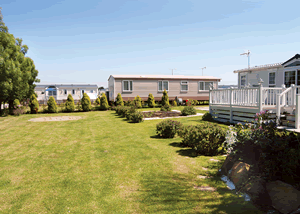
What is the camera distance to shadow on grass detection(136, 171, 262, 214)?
9.98 feet

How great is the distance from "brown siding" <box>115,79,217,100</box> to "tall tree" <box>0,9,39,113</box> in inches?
349

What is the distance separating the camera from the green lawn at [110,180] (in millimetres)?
3221

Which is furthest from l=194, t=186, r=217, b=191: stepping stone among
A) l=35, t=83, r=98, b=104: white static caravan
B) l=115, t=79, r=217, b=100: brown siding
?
l=35, t=83, r=98, b=104: white static caravan

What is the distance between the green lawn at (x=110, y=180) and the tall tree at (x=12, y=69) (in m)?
12.4

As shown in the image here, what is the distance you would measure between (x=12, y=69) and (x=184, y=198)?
19.0 metres

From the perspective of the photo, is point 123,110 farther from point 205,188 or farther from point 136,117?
point 205,188

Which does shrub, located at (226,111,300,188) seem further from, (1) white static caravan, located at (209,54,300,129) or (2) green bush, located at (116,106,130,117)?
(2) green bush, located at (116,106,130,117)

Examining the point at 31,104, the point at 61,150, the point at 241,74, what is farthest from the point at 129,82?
the point at 61,150

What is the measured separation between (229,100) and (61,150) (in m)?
8.70

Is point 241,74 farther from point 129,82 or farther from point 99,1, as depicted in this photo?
point 99,1

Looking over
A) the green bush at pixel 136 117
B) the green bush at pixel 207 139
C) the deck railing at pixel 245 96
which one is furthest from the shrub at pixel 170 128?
the green bush at pixel 136 117

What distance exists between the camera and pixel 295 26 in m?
4.84

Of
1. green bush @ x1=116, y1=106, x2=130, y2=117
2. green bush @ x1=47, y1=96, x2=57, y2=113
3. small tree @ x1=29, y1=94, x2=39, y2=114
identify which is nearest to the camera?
green bush @ x1=116, y1=106, x2=130, y2=117

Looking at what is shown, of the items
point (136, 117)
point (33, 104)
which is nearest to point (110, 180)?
point (136, 117)
